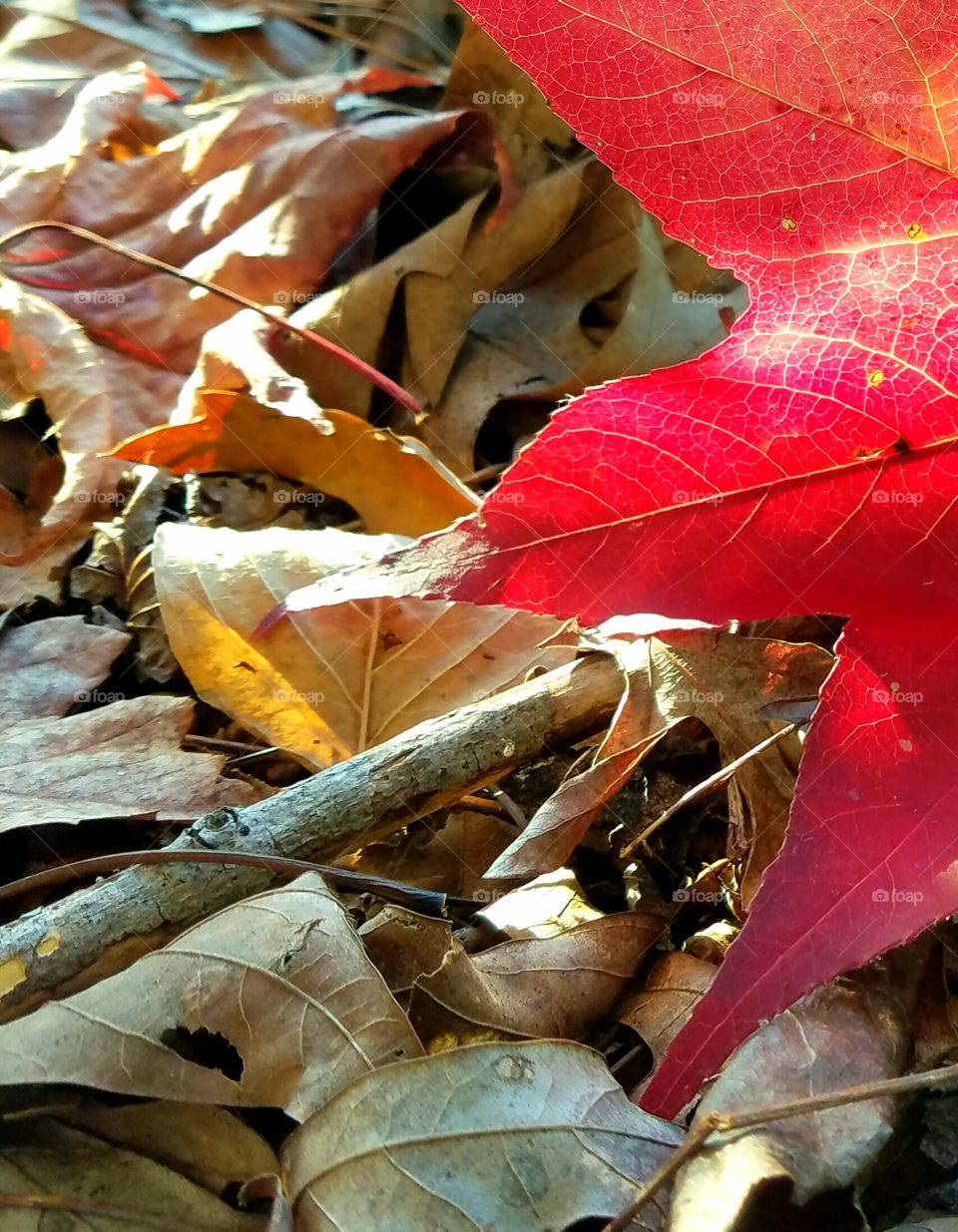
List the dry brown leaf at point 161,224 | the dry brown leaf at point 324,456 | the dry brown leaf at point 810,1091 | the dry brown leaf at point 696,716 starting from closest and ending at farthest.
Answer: the dry brown leaf at point 810,1091
the dry brown leaf at point 696,716
the dry brown leaf at point 324,456
the dry brown leaf at point 161,224

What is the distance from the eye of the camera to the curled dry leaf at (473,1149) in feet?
1.80

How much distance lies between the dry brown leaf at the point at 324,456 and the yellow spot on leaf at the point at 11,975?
2.17 ft

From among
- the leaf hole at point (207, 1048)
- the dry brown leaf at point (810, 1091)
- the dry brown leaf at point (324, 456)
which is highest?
the dry brown leaf at point (324, 456)

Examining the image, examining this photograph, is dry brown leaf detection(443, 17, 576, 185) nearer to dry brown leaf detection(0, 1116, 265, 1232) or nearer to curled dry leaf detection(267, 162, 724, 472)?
curled dry leaf detection(267, 162, 724, 472)

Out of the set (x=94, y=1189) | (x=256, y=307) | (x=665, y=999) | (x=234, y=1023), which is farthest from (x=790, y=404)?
(x=256, y=307)

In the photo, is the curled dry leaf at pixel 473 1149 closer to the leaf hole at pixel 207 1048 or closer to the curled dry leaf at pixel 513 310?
the leaf hole at pixel 207 1048

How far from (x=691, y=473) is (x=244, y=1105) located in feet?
1.66

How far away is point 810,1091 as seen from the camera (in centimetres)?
60

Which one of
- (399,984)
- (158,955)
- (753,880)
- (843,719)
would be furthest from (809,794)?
(158,955)

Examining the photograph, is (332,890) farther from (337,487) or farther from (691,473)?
(337,487)

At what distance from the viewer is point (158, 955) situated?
2.11 ft

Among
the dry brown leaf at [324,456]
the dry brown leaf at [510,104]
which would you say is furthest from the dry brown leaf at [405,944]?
the dry brown leaf at [510,104]

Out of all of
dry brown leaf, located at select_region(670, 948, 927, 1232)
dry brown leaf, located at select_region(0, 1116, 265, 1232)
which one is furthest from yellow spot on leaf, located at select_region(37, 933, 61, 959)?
dry brown leaf, located at select_region(670, 948, 927, 1232)

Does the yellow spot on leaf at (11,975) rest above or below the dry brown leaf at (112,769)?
above
